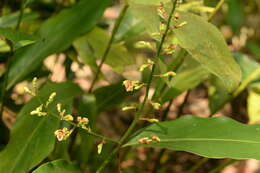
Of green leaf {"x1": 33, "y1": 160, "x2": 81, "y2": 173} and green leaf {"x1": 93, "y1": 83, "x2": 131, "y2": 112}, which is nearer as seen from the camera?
green leaf {"x1": 33, "y1": 160, "x2": 81, "y2": 173}

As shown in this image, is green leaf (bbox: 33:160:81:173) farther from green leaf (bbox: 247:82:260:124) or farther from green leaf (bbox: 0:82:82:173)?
green leaf (bbox: 247:82:260:124)

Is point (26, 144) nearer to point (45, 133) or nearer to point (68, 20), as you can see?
point (45, 133)

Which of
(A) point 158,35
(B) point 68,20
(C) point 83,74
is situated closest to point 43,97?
(B) point 68,20

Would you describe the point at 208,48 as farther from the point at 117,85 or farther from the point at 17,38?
the point at 117,85

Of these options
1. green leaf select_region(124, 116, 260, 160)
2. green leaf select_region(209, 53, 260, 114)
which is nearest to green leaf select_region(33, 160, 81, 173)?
green leaf select_region(124, 116, 260, 160)

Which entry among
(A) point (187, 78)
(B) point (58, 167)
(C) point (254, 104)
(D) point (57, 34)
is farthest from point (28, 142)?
(C) point (254, 104)
